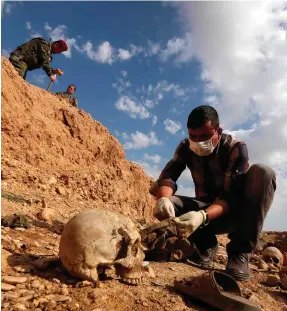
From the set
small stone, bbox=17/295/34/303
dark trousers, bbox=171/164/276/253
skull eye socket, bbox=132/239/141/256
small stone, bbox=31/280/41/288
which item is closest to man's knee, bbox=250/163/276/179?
dark trousers, bbox=171/164/276/253

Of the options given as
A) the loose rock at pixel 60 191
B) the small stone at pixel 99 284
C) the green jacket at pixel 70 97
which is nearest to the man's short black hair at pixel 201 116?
the small stone at pixel 99 284

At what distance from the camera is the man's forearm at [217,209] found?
3438mm

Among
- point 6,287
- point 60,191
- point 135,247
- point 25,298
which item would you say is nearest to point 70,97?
point 60,191

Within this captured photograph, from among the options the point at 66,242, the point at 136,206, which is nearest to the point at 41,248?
the point at 66,242

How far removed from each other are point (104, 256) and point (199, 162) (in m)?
1.93

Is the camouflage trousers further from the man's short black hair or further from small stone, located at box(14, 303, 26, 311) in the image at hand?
small stone, located at box(14, 303, 26, 311)

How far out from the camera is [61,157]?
9.13m

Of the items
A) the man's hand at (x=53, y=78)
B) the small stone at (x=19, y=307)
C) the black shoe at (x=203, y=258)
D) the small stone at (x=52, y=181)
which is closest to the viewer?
the small stone at (x=19, y=307)

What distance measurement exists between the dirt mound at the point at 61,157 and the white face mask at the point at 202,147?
3.03 metres

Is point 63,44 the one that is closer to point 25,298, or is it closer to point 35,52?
point 35,52

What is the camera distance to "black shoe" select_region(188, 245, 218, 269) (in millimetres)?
4008

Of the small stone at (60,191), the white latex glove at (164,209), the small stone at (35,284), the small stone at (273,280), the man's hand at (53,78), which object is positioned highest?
the man's hand at (53,78)

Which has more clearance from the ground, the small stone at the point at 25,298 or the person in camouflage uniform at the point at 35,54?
the person in camouflage uniform at the point at 35,54

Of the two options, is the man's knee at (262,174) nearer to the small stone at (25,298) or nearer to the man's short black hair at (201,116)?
the man's short black hair at (201,116)
